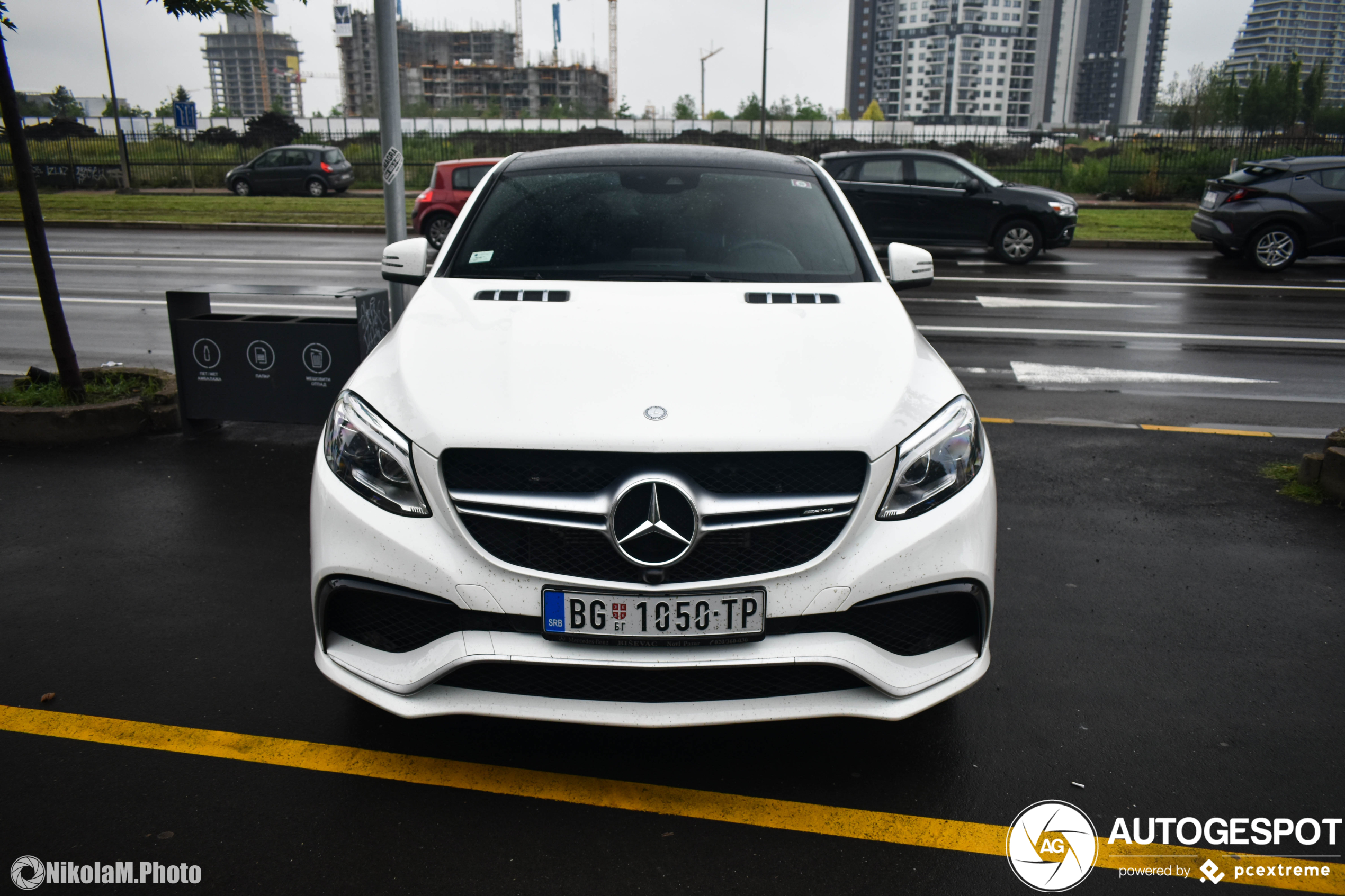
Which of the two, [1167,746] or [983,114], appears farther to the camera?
[983,114]

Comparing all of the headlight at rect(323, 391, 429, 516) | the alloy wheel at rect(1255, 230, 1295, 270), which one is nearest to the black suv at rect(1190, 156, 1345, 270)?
the alloy wheel at rect(1255, 230, 1295, 270)

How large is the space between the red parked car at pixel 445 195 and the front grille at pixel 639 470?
52.1 feet

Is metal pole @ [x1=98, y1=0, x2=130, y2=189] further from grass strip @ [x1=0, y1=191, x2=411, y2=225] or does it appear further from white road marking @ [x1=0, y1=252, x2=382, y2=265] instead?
white road marking @ [x1=0, y1=252, x2=382, y2=265]

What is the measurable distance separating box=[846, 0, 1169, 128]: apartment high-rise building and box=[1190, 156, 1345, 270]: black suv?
162 metres

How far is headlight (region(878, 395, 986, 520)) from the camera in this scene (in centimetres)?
247

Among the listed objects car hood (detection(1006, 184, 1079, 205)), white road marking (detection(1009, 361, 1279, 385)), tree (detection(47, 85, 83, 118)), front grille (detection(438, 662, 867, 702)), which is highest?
tree (detection(47, 85, 83, 118))

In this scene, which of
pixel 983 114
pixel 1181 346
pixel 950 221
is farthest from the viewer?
pixel 983 114

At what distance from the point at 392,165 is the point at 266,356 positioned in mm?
1935

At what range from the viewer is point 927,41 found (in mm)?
179500

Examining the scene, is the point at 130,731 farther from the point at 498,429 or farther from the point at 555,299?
the point at 555,299

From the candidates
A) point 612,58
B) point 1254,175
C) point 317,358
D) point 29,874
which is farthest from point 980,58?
point 29,874

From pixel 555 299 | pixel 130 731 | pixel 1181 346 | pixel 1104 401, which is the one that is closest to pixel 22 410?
pixel 130 731

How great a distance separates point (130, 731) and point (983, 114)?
192405 millimetres

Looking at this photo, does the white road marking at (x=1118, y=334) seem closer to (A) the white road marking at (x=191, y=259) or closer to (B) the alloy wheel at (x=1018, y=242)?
(B) the alloy wheel at (x=1018, y=242)
